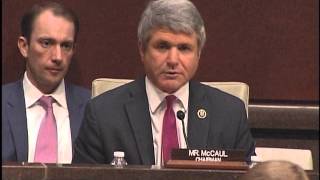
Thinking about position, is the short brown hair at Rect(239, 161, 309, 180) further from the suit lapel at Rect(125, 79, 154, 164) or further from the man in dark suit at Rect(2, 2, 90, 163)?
the man in dark suit at Rect(2, 2, 90, 163)

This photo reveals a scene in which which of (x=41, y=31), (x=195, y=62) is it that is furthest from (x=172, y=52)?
(x=41, y=31)

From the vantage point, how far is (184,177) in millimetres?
1969

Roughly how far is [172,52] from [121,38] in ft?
2.74

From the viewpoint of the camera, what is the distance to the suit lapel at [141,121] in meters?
2.42

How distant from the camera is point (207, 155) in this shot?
2025 mm

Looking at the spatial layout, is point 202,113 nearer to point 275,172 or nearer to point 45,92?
point 45,92

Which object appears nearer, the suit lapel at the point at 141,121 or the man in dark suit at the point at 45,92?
the suit lapel at the point at 141,121

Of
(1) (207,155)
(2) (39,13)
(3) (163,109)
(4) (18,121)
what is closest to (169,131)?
(3) (163,109)

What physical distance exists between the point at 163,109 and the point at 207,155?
53cm

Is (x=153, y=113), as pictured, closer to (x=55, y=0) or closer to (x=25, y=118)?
(x=25, y=118)

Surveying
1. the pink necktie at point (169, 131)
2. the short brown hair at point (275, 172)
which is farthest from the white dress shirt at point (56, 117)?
the short brown hair at point (275, 172)

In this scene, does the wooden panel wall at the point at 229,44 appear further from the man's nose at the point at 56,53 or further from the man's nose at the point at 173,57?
the man's nose at the point at 173,57

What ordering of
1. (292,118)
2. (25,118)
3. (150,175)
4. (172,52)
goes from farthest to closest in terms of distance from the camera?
1. (292,118)
2. (25,118)
3. (172,52)
4. (150,175)

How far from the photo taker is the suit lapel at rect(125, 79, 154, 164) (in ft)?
7.93
